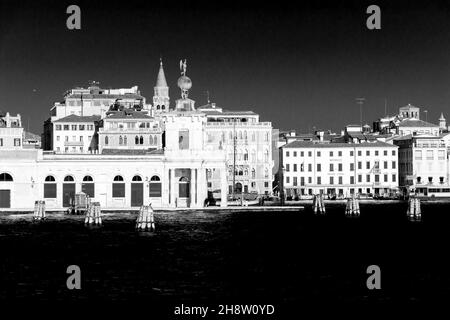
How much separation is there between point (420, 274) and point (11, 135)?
9933 cm

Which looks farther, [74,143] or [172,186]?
[74,143]

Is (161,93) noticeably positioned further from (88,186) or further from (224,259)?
(224,259)

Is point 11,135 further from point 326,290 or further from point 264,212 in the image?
point 326,290

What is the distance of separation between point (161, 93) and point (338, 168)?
37973 mm

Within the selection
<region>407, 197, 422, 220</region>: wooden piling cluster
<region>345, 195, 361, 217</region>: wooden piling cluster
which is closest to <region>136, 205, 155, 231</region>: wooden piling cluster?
<region>345, 195, 361, 217</region>: wooden piling cluster

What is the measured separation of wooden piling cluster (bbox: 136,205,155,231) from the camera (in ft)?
245

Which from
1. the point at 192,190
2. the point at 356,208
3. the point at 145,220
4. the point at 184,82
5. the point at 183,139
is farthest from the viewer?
the point at 184,82

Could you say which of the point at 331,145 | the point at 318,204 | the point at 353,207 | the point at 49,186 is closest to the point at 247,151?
the point at 331,145

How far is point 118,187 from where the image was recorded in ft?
333

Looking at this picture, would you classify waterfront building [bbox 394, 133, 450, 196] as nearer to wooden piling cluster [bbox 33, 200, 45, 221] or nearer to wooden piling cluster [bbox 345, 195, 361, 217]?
wooden piling cluster [bbox 345, 195, 361, 217]

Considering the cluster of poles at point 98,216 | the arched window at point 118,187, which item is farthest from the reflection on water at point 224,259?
the arched window at point 118,187

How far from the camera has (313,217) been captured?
325 ft

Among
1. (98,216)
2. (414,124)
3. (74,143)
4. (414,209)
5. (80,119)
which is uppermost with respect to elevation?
(414,124)

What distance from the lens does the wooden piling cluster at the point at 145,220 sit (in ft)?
245
